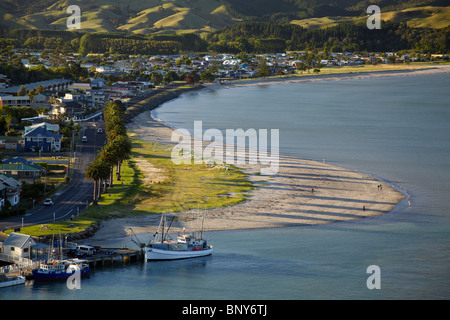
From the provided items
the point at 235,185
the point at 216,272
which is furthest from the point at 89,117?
the point at 216,272

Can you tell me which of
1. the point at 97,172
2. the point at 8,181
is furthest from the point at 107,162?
the point at 8,181

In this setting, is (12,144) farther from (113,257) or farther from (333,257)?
(333,257)

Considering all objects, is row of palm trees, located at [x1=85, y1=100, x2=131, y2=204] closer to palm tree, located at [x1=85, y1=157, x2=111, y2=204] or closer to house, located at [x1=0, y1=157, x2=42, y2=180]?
palm tree, located at [x1=85, y1=157, x2=111, y2=204]

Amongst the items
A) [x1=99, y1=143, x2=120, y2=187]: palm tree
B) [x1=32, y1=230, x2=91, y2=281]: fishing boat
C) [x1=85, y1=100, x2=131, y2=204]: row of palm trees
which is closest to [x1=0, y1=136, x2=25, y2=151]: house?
[x1=85, y1=100, x2=131, y2=204]: row of palm trees

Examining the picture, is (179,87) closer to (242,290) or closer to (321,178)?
(321,178)

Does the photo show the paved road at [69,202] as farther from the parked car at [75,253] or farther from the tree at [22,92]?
the tree at [22,92]

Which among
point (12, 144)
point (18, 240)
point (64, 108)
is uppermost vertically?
point (64, 108)

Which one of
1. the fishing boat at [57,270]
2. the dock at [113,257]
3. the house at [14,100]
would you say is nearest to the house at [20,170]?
the dock at [113,257]
